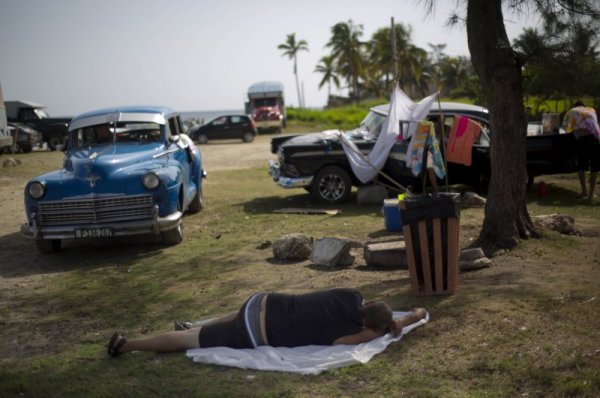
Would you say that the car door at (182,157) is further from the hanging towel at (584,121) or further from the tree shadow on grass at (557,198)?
the hanging towel at (584,121)

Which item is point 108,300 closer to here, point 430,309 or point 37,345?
point 37,345

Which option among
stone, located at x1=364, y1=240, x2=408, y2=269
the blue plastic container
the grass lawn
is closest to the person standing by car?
the grass lawn

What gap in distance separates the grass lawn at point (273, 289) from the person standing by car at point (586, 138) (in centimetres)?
145

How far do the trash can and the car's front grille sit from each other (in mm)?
4015

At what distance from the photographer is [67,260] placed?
932 cm

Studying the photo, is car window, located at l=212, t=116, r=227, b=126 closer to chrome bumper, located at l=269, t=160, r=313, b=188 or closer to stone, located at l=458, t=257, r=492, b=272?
chrome bumper, located at l=269, t=160, r=313, b=188

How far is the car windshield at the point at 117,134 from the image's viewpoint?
11.0m

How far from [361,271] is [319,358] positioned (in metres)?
3.01

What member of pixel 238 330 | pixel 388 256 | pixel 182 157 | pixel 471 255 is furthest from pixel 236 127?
pixel 238 330

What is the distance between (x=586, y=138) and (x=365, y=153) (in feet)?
13.4

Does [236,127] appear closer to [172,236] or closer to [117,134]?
[117,134]

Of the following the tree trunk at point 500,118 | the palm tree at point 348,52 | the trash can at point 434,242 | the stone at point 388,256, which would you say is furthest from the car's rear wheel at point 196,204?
the palm tree at point 348,52

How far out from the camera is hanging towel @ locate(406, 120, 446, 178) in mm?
10352

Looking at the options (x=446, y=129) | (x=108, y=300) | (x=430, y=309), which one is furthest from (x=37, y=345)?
(x=446, y=129)
